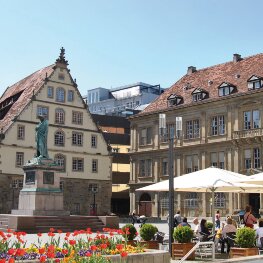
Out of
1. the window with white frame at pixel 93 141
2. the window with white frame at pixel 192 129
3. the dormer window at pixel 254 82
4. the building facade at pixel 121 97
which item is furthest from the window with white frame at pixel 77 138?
the building facade at pixel 121 97

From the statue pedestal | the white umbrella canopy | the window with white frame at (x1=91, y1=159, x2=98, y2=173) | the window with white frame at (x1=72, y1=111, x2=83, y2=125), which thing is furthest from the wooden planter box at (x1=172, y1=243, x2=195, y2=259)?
the window with white frame at (x1=91, y1=159, x2=98, y2=173)

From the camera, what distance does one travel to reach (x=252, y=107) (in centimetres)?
4572

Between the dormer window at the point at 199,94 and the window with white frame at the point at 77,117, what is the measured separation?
11.6m

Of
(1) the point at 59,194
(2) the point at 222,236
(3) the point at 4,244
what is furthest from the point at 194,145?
(3) the point at 4,244

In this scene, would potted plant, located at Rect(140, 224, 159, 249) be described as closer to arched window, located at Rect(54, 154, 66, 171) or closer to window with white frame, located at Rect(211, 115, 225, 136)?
window with white frame, located at Rect(211, 115, 225, 136)

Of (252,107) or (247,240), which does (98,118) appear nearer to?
(252,107)

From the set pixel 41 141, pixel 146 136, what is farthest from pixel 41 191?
pixel 146 136

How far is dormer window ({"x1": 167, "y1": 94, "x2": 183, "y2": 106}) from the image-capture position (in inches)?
2104

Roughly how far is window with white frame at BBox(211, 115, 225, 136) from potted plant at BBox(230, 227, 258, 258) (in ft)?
109

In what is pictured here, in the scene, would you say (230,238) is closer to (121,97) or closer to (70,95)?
(70,95)

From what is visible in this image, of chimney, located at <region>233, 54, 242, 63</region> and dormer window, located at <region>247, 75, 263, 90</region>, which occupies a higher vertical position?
chimney, located at <region>233, 54, 242, 63</region>

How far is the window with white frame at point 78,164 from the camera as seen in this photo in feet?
170

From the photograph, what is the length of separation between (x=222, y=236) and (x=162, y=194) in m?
35.6

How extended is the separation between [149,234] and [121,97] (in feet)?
311
